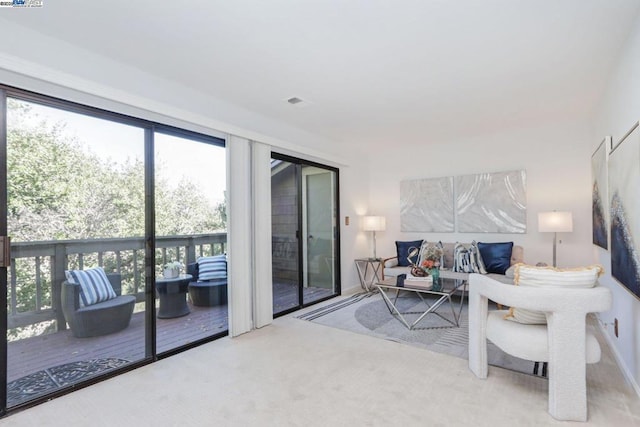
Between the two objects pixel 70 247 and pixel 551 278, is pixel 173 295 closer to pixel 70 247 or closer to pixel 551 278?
pixel 70 247

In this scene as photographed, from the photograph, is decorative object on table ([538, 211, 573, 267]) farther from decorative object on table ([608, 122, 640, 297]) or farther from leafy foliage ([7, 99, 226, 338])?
leafy foliage ([7, 99, 226, 338])

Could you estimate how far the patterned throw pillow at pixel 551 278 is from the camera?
2092 millimetres

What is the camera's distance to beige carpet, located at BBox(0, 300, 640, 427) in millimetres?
2008

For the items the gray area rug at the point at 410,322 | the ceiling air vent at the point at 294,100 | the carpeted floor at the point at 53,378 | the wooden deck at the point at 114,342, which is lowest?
the gray area rug at the point at 410,322

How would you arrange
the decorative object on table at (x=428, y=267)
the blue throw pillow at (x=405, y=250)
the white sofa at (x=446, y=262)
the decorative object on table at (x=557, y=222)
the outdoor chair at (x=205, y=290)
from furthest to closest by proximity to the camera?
the blue throw pillow at (x=405, y=250) → the white sofa at (x=446, y=262) → the decorative object on table at (x=557, y=222) → the decorative object on table at (x=428, y=267) → the outdoor chair at (x=205, y=290)

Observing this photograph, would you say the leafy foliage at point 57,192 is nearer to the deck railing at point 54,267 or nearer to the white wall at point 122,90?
the deck railing at point 54,267

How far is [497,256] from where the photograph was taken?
4.53m

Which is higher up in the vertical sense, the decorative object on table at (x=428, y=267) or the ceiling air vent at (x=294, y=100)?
the ceiling air vent at (x=294, y=100)

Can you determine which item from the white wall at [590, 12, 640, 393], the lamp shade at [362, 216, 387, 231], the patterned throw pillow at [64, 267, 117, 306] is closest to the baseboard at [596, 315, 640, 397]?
the white wall at [590, 12, 640, 393]

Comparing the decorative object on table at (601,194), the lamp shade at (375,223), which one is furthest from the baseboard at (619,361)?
the lamp shade at (375,223)

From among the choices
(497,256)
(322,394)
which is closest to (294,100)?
(322,394)

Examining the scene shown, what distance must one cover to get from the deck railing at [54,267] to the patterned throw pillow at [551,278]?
2.98 meters

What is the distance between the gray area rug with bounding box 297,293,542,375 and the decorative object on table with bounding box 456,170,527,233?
4.06 ft

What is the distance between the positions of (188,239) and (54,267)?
1082mm
